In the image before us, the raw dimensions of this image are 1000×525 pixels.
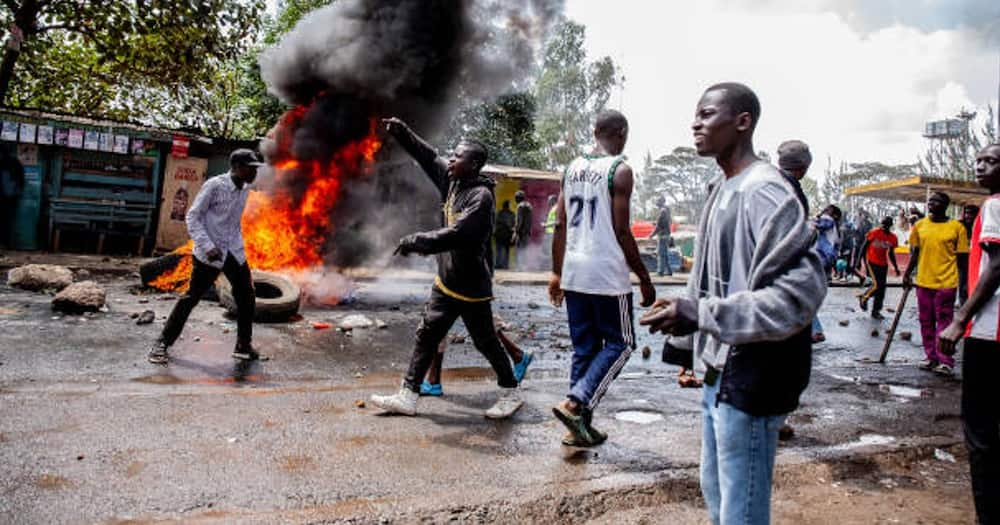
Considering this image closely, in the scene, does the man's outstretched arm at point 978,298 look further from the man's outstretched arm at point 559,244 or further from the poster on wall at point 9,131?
the poster on wall at point 9,131

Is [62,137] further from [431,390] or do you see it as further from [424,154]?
[431,390]

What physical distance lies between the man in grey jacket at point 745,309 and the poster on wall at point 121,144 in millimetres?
14967

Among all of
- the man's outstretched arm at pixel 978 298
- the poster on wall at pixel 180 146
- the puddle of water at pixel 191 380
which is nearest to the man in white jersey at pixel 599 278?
the man's outstretched arm at pixel 978 298

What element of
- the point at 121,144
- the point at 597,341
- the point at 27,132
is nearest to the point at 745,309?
the point at 597,341

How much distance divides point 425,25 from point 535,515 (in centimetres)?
1038

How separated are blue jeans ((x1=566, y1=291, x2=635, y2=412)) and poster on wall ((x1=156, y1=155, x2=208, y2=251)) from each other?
43.0 feet

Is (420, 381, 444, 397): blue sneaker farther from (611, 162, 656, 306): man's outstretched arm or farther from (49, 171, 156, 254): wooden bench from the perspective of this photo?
(49, 171, 156, 254): wooden bench

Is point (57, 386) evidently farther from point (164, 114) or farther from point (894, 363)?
point (164, 114)

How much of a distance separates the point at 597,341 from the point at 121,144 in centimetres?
1376

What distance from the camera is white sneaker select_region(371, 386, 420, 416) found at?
4121 mm

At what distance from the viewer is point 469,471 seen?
3.32 metres

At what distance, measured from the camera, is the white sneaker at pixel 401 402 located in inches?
162

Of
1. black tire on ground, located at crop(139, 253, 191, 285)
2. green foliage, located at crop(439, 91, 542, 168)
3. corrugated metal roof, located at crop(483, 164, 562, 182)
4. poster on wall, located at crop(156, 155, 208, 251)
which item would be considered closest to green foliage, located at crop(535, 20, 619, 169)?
green foliage, located at crop(439, 91, 542, 168)

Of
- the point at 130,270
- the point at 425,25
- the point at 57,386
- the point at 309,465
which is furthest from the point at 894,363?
the point at 130,270
